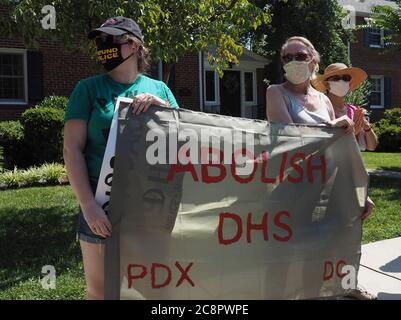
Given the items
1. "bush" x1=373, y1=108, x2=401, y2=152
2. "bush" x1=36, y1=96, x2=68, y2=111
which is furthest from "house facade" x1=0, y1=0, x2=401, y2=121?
"bush" x1=373, y1=108, x2=401, y2=152

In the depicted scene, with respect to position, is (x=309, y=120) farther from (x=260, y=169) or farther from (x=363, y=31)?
(x=363, y=31)

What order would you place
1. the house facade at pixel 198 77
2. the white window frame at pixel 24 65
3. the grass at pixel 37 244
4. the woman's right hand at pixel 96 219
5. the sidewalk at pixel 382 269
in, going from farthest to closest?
the house facade at pixel 198 77, the white window frame at pixel 24 65, the sidewalk at pixel 382 269, the grass at pixel 37 244, the woman's right hand at pixel 96 219

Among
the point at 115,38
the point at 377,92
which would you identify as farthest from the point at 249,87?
the point at 115,38

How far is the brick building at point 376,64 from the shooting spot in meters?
22.3

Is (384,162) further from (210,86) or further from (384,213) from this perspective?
(210,86)

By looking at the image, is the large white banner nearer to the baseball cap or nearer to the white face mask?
the baseball cap

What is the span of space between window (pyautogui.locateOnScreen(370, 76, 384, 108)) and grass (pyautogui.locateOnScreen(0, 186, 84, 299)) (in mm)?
17895

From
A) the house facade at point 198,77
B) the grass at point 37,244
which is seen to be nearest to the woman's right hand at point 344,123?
the grass at point 37,244

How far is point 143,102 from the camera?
2438 mm

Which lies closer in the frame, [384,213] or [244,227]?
[244,227]

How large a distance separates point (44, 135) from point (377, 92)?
16.7 m

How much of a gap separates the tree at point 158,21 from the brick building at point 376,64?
55.1ft

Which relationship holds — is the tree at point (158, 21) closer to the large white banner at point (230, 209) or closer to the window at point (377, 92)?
the large white banner at point (230, 209)

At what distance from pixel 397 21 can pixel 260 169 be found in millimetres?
9094
